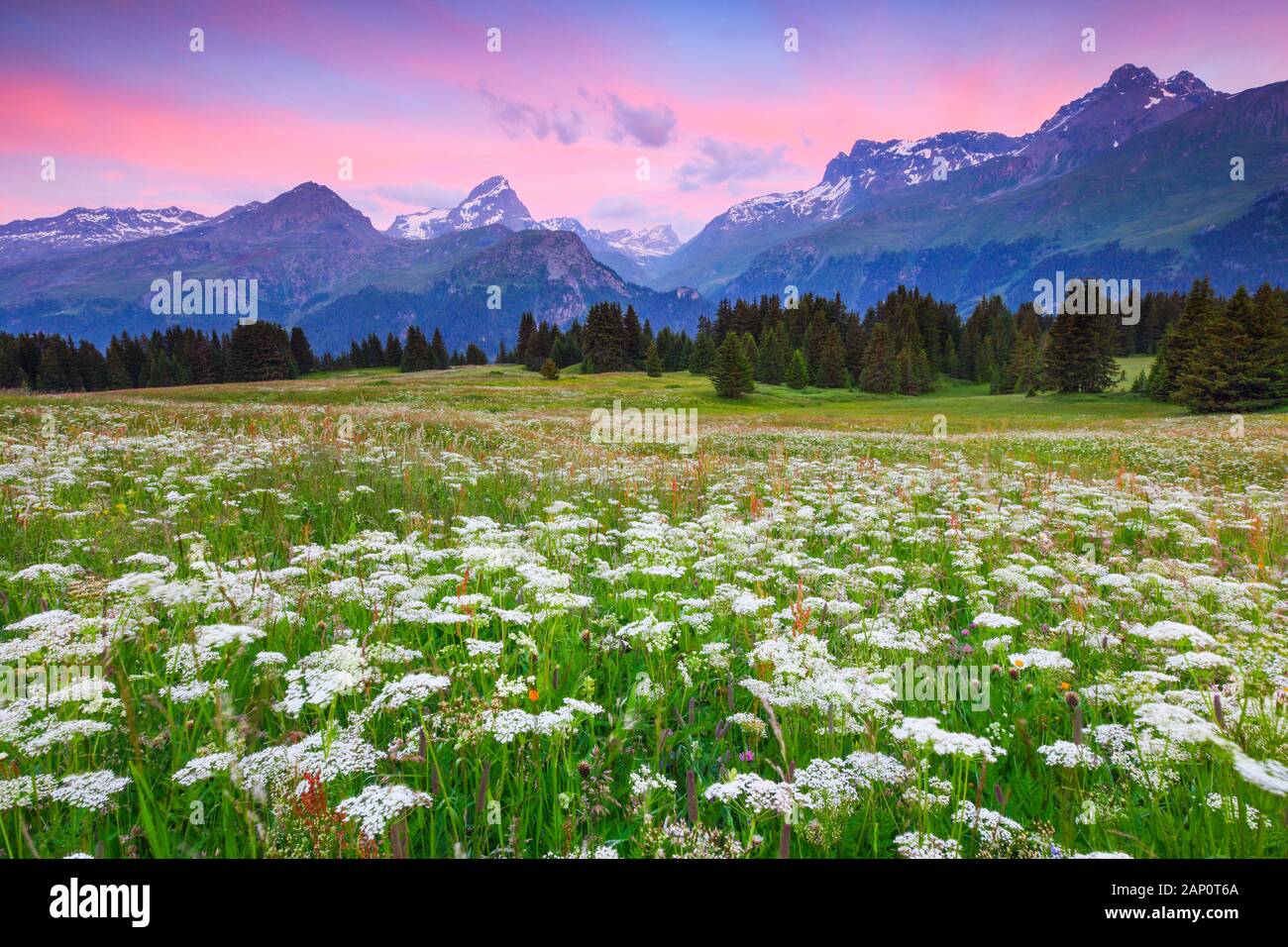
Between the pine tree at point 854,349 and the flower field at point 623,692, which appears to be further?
the pine tree at point 854,349

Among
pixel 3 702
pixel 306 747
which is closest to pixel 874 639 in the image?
pixel 306 747

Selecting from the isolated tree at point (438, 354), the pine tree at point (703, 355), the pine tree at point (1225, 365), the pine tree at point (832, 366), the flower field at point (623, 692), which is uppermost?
the isolated tree at point (438, 354)

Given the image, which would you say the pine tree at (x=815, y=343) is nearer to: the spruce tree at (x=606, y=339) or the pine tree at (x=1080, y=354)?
the pine tree at (x=1080, y=354)

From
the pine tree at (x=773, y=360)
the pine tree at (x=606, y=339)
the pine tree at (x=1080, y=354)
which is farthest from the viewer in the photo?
the pine tree at (x=606, y=339)

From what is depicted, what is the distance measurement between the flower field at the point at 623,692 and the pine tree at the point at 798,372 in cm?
8173

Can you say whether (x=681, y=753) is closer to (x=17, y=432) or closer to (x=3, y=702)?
(x=3, y=702)

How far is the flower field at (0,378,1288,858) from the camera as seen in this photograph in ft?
6.69

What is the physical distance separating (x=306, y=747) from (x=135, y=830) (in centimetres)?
58

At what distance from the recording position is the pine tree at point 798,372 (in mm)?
84688

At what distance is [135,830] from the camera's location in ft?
6.37

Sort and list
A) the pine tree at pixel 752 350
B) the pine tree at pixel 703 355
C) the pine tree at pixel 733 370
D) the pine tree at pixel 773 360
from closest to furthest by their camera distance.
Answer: the pine tree at pixel 733 370 → the pine tree at pixel 773 360 → the pine tree at pixel 752 350 → the pine tree at pixel 703 355

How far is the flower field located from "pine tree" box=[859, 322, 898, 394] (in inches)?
3346

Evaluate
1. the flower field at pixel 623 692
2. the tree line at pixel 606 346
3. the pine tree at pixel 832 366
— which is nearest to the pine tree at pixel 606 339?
the tree line at pixel 606 346
